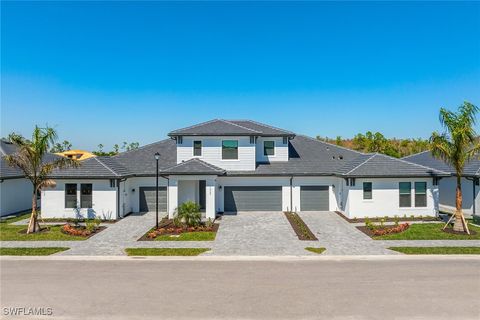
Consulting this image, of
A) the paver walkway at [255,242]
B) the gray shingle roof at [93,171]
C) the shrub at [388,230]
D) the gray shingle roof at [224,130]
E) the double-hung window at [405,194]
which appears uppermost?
the gray shingle roof at [224,130]

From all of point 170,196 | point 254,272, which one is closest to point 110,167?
point 170,196

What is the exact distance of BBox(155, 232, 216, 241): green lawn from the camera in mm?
15124

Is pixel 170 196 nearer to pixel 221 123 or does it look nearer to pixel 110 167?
pixel 110 167

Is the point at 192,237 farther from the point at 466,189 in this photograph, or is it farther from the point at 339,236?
the point at 466,189

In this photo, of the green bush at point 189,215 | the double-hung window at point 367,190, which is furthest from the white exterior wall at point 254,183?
the double-hung window at point 367,190

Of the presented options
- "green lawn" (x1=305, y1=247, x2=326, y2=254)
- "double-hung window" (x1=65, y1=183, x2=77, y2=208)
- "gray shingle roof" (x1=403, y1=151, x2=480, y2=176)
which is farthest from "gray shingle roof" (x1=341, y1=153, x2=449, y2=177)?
"double-hung window" (x1=65, y1=183, x2=77, y2=208)

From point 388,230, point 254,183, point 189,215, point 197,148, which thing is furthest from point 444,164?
point 189,215

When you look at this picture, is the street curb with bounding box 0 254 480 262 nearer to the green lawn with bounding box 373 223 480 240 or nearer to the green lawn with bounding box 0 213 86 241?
the green lawn with bounding box 373 223 480 240

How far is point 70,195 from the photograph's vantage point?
20.5 metres

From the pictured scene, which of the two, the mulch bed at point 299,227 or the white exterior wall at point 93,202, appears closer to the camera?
the mulch bed at point 299,227

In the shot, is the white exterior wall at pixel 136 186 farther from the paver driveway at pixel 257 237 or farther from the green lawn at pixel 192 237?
the green lawn at pixel 192 237

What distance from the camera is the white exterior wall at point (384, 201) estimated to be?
20406 millimetres

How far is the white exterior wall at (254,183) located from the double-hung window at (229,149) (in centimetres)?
171

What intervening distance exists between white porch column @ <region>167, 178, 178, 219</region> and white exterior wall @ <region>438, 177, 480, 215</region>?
20186 mm
